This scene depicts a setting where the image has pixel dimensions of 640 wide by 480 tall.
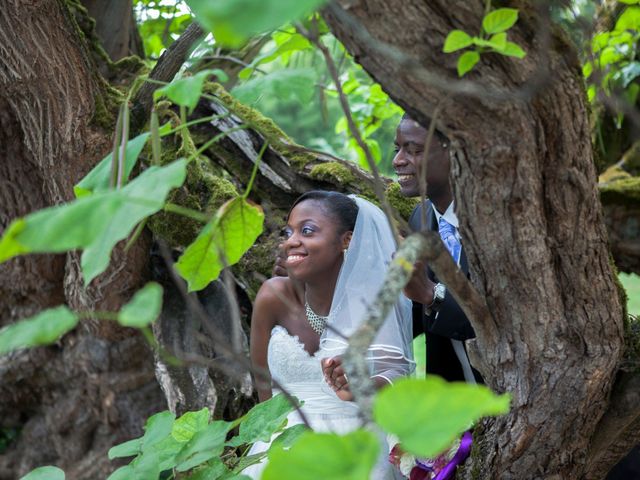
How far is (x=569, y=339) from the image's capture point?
7.02 ft

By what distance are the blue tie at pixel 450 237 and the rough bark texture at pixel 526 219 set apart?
2.63 ft

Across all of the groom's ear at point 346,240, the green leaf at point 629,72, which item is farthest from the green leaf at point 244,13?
the green leaf at point 629,72

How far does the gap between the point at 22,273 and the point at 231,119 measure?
1.38 meters

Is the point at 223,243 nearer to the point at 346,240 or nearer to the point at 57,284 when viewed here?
the point at 346,240

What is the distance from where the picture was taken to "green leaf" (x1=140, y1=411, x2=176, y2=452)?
230cm

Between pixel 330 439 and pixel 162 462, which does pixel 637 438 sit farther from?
pixel 330 439

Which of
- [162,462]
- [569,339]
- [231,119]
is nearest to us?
[569,339]

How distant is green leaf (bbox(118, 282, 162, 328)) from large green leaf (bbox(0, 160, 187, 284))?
99 millimetres

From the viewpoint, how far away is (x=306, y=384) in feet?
10.7

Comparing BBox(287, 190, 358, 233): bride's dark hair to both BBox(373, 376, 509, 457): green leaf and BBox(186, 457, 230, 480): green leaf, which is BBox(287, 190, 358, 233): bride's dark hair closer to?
BBox(186, 457, 230, 480): green leaf

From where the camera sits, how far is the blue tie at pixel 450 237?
9.82ft

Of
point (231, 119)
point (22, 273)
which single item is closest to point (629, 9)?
point (231, 119)

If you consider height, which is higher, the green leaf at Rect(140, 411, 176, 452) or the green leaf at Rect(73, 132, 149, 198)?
the green leaf at Rect(73, 132, 149, 198)

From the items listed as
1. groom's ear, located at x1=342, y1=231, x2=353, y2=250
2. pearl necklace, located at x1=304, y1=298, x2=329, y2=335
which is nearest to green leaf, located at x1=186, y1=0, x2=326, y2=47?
groom's ear, located at x1=342, y1=231, x2=353, y2=250
